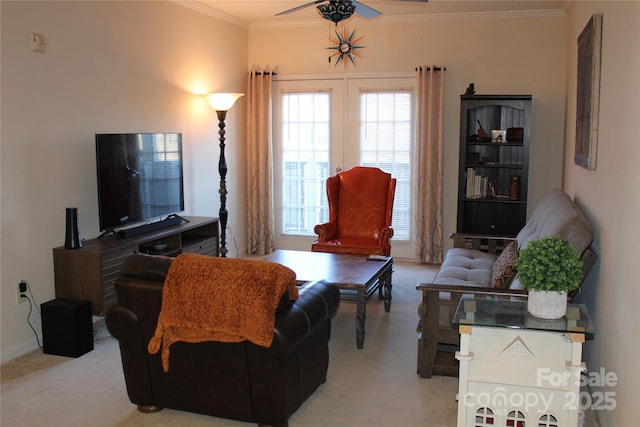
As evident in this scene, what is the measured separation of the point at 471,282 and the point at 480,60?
341 cm

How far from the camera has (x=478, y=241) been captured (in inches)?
204

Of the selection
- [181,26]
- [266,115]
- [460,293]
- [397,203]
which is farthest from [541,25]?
[460,293]

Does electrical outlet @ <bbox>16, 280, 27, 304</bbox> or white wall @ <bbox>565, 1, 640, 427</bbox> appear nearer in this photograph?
white wall @ <bbox>565, 1, 640, 427</bbox>

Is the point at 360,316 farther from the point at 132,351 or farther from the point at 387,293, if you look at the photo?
the point at 132,351

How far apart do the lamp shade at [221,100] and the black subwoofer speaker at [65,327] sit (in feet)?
8.57

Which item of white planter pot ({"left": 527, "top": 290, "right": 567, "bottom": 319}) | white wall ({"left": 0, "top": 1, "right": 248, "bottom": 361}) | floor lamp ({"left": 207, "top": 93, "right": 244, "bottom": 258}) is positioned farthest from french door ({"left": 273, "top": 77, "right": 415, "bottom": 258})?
white planter pot ({"left": 527, "top": 290, "right": 567, "bottom": 319})

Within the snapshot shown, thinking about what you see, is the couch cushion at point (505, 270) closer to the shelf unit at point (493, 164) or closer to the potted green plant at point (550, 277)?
the potted green plant at point (550, 277)

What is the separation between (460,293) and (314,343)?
2.93 feet

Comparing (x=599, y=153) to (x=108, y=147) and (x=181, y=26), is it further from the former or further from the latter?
(x=181, y=26)

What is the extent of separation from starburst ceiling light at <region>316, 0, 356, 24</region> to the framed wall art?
59.7 inches

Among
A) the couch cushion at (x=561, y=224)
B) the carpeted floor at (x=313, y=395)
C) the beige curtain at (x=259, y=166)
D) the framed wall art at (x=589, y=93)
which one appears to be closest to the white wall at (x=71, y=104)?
the carpeted floor at (x=313, y=395)

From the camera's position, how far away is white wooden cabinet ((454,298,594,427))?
2.50 meters

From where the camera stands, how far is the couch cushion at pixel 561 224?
10.6 ft

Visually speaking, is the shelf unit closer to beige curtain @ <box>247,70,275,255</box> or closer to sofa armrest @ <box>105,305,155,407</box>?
beige curtain @ <box>247,70,275,255</box>
